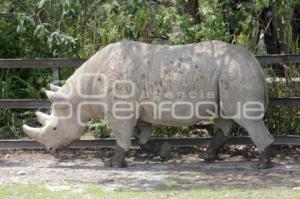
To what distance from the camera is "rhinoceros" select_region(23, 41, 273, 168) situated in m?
8.73

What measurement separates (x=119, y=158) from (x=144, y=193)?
63.8 inches

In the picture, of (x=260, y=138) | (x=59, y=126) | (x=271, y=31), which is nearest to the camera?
(x=260, y=138)

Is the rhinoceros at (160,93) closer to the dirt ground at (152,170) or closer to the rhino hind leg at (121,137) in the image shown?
the rhino hind leg at (121,137)

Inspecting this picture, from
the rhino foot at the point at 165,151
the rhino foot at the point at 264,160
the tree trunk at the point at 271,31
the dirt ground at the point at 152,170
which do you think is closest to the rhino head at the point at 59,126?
the dirt ground at the point at 152,170

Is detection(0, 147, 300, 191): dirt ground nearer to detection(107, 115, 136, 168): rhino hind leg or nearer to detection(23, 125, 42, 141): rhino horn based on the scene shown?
detection(107, 115, 136, 168): rhino hind leg

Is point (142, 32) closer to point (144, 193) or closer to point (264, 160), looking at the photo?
point (264, 160)

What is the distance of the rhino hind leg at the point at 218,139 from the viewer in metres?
9.28

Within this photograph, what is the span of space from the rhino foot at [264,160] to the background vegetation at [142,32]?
1.21 meters

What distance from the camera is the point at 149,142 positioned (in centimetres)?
952

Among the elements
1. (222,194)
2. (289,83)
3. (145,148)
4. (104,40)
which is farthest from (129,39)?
(222,194)

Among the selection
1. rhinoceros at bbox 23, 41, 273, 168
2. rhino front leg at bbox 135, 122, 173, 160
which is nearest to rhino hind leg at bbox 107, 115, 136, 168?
rhinoceros at bbox 23, 41, 273, 168

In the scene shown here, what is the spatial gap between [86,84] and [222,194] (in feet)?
8.78

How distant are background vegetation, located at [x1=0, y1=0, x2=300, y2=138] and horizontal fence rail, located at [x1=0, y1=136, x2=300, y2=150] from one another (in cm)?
45

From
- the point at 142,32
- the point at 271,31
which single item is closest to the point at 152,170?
the point at 142,32
